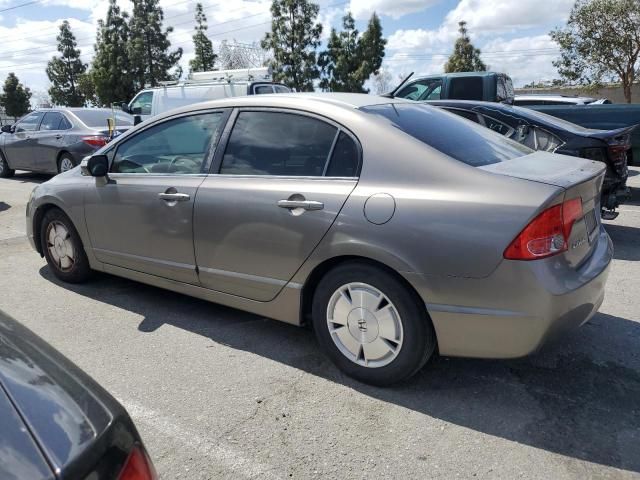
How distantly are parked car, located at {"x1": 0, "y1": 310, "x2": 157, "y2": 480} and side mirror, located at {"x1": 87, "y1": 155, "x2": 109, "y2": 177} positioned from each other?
9.25 feet

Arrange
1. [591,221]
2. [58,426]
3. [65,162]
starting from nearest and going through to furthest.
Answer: [58,426]
[591,221]
[65,162]

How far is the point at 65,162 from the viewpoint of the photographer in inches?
427

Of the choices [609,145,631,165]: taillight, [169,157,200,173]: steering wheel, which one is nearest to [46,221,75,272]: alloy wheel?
[169,157,200,173]: steering wheel

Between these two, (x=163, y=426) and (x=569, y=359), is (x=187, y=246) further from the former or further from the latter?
(x=569, y=359)

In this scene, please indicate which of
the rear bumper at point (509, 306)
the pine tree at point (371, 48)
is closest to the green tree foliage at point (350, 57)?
the pine tree at point (371, 48)

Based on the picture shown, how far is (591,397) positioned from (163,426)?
A: 2.25 metres

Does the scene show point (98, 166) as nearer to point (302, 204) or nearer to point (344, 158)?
point (302, 204)

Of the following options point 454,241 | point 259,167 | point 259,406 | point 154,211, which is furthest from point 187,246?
point 454,241

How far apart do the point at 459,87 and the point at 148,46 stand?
3287cm

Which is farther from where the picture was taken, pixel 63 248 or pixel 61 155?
pixel 61 155

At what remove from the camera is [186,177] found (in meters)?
3.83

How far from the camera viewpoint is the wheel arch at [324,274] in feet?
9.51

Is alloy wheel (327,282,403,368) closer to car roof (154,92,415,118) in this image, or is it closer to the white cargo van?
car roof (154,92,415,118)

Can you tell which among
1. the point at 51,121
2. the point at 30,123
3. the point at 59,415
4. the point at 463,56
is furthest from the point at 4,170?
the point at 463,56
